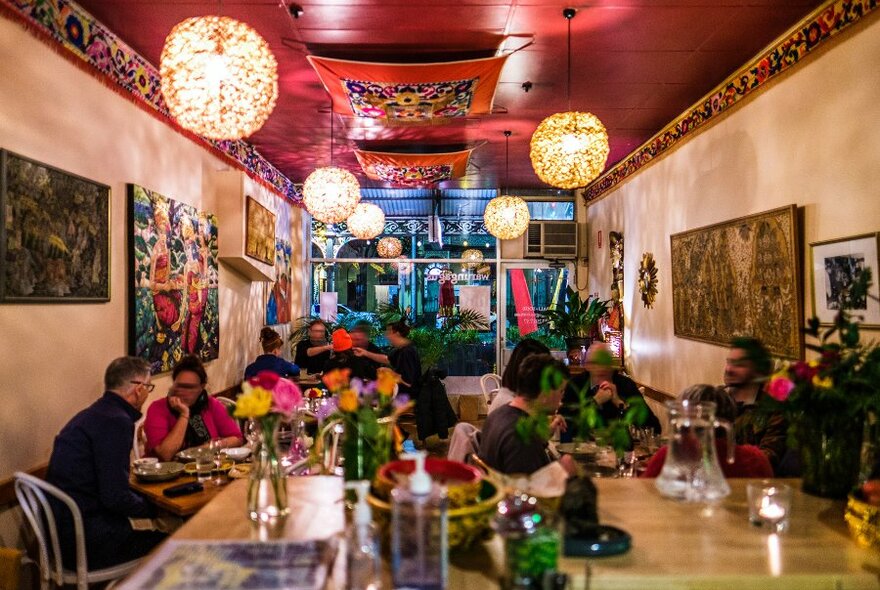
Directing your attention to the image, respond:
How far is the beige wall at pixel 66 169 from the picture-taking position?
319 cm


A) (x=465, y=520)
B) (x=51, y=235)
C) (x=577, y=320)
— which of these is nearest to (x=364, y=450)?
(x=465, y=520)

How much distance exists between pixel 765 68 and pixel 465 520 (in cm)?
415

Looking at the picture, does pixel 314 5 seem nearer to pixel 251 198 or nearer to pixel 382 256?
pixel 251 198

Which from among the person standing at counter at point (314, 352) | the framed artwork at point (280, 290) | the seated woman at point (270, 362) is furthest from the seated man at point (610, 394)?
the framed artwork at point (280, 290)

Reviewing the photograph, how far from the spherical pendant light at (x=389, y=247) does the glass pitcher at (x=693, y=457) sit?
8.69 metres

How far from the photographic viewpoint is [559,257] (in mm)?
10258

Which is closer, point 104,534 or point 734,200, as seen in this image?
point 104,534

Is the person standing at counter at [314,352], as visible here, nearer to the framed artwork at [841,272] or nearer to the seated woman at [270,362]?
Result: the seated woman at [270,362]

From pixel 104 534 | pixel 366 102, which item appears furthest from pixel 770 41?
pixel 104 534

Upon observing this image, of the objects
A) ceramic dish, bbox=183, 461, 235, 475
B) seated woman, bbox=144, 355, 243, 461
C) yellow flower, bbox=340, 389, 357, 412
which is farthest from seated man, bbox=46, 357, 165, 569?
yellow flower, bbox=340, 389, 357, 412

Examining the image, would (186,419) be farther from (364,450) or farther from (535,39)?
(535,39)

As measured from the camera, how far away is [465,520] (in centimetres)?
162

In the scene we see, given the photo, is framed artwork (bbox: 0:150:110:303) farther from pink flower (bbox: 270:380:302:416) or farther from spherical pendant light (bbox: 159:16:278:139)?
pink flower (bbox: 270:380:302:416)

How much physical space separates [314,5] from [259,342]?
4.88m
